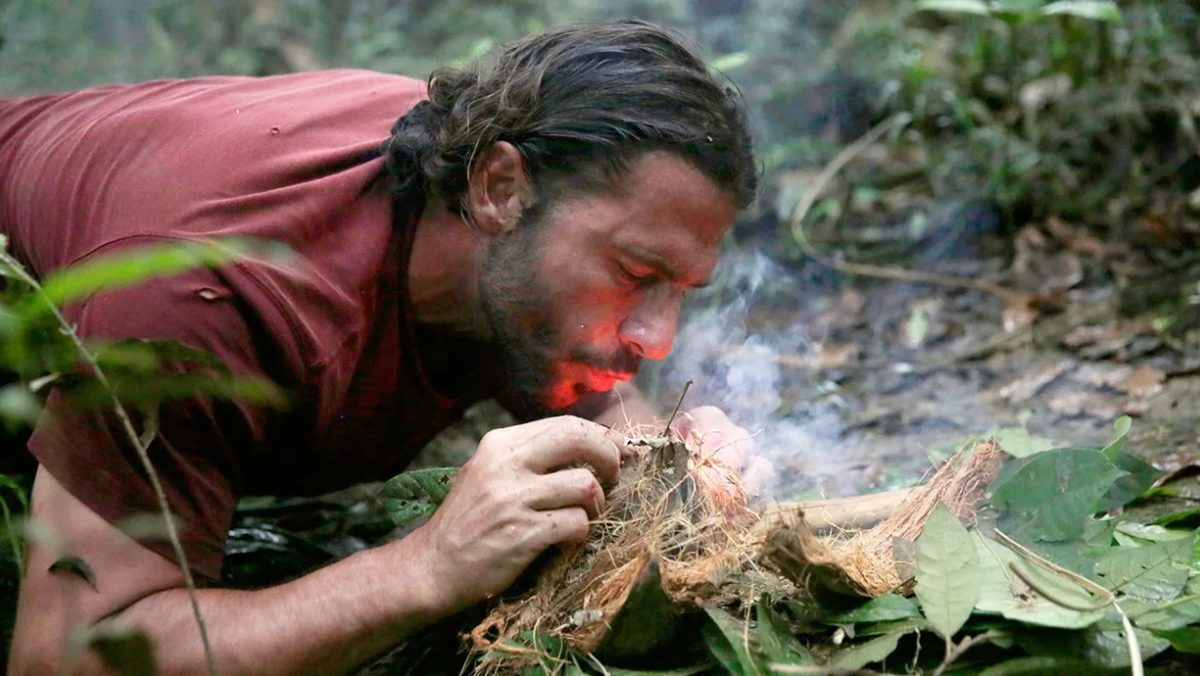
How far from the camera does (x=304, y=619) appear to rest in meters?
2.00

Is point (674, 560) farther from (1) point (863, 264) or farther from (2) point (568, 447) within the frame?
(1) point (863, 264)

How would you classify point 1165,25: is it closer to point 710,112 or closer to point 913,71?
point 913,71

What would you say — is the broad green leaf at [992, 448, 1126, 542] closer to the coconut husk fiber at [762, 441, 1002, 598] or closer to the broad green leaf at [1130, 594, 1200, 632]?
the coconut husk fiber at [762, 441, 1002, 598]

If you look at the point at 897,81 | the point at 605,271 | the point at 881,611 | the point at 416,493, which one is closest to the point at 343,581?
the point at 416,493

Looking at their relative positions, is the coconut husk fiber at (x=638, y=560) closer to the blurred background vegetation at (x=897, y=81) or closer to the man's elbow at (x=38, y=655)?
the man's elbow at (x=38, y=655)

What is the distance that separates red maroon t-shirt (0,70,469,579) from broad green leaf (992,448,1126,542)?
1410 mm

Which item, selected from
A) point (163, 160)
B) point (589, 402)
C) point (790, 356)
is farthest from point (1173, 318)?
point (163, 160)

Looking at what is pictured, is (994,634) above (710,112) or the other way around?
the other way around

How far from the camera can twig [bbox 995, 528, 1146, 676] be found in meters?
1.67

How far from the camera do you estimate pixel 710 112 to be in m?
2.51

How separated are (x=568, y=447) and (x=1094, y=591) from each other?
37.9 inches

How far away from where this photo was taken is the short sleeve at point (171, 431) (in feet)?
6.41

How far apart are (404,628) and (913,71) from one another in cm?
432

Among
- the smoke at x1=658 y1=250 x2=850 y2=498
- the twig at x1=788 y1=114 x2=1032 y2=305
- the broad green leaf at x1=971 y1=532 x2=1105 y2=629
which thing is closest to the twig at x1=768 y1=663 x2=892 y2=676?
the broad green leaf at x1=971 y1=532 x2=1105 y2=629
